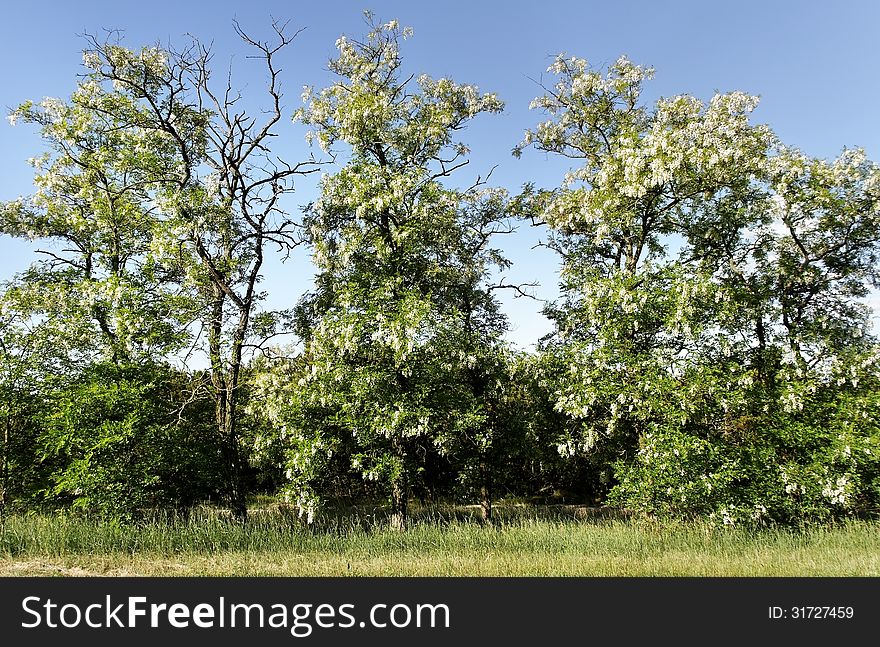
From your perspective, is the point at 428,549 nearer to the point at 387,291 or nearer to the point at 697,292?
the point at 387,291

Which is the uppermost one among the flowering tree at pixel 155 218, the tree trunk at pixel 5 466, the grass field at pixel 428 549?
the flowering tree at pixel 155 218

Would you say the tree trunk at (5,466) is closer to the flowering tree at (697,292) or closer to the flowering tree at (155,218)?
the flowering tree at (155,218)

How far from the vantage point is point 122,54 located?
14773 millimetres

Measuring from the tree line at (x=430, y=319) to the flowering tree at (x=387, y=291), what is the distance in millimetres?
80

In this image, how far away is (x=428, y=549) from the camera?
408 inches

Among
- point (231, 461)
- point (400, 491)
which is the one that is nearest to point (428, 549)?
point (400, 491)

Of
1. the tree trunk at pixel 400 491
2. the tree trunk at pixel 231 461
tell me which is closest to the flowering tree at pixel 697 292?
the tree trunk at pixel 400 491

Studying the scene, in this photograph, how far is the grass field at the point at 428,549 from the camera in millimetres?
8477

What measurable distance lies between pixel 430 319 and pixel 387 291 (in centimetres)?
141

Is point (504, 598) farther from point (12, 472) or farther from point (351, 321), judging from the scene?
point (12, 472)

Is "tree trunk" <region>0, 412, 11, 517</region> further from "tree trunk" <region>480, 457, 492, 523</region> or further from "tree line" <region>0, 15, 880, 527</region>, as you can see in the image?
"tree trunk" <region>480, 457, 492, 523</region>

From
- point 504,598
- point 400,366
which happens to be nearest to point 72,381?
point 400,366

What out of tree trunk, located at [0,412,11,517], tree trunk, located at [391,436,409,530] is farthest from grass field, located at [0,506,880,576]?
tree trunk, located at [0,412,11,517]

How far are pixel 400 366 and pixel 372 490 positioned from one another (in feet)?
22.5
